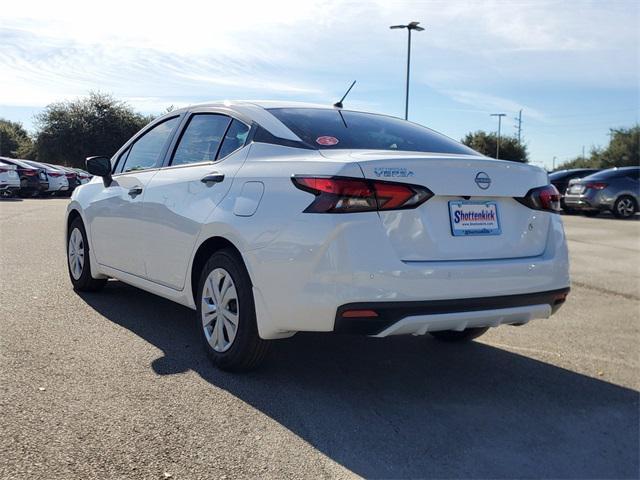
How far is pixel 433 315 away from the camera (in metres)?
3.54

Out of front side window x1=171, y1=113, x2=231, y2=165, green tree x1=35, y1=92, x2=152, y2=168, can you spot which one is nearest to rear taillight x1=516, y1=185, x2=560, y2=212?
front side window x1=171, y1=113, x2=231, y2=165

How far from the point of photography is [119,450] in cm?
304

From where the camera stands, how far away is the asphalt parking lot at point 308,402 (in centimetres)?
305

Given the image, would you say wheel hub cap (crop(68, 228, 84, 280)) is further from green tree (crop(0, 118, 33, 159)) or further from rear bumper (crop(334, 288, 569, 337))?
green tree (crop(0, 118, 33, 159))

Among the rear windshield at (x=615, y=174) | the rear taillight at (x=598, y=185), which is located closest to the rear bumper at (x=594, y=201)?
the rear taillight at (x=598, y=185)

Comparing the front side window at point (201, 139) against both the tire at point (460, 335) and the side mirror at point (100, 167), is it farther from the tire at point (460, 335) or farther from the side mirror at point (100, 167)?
the tire at point (460, 335)

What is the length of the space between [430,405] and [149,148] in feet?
10.4

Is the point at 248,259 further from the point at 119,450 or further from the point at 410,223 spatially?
the point at 119,450

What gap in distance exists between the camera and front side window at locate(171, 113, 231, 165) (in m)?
4.65

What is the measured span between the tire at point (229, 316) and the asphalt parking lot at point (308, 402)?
0.13 meters

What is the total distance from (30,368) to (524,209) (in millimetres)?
3088

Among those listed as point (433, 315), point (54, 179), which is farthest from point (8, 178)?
point (433, 315)

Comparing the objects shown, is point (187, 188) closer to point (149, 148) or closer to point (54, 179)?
point (149, 148)

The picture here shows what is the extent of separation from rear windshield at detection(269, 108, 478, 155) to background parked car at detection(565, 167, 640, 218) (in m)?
14.8
